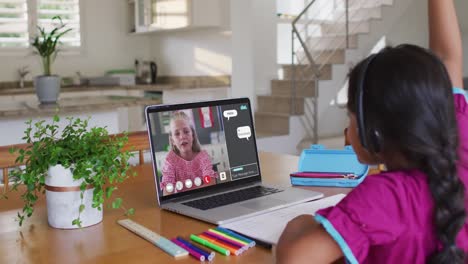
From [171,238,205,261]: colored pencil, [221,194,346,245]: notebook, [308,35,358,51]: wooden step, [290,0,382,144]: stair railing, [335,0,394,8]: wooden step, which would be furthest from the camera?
[335,0,394,8]: wooden step

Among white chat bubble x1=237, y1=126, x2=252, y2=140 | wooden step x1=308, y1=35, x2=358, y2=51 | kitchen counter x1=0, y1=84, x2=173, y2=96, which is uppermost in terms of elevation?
wooden step x1=308, y1=35, x2=358, y2=51

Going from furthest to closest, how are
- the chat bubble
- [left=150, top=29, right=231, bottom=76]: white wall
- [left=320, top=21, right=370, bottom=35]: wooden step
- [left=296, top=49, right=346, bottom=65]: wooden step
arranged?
[left=320, top=21, right=370, bottom=35]: wooden step, [left=296, top=49, right=346, bottom=65]: wooden step, [left=150, top=29, right=231, bottom=76]: white wall, the chat bubble

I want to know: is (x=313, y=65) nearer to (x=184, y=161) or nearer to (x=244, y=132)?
(x=244, y=132)

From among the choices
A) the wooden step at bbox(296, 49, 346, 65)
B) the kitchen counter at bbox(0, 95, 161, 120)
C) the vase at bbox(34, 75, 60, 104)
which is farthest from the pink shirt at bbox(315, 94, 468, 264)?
the wooden step at bbox(296, 49, 346, 65)

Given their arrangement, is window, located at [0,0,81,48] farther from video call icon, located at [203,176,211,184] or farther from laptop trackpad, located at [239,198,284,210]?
laptop trackpad, located at [239,198,284,210]

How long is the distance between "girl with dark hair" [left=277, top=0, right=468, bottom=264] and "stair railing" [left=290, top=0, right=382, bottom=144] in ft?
15.5

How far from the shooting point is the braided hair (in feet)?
2.54

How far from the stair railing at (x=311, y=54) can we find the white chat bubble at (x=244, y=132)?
4034 millimetres

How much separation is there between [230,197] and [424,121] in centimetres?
68

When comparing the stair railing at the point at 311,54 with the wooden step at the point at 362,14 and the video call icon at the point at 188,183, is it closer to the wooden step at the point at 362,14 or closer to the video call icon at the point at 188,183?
the wooden step at the point at 362,14

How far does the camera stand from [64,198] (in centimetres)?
117

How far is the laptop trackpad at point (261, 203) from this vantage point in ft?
4.21

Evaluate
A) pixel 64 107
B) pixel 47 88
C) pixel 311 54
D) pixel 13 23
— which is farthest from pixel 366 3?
pixel 64 107

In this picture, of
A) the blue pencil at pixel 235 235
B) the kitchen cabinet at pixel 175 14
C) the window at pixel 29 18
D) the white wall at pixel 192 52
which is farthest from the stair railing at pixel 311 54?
the blue pencil at pixel 235 235
